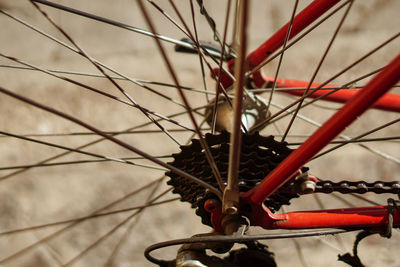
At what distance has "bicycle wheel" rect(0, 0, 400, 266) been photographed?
101 centimetres

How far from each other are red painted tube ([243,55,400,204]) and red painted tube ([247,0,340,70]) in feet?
0.91

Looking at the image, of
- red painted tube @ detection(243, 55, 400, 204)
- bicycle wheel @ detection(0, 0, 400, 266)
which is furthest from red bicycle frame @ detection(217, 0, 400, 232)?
bicycle wheel @ detection(0, 0, 400, 266)

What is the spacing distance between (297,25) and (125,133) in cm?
39

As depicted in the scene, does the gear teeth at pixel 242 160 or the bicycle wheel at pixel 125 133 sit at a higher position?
the bicycle wheel at pixel 125 133

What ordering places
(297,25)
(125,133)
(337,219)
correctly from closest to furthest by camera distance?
(337,219)
(297,25)
(125,133)

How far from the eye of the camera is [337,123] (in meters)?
0.37

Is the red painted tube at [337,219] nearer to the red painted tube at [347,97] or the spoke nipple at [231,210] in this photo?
the spoke nipple at [231,210]

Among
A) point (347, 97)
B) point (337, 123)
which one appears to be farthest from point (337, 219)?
point (347, 97)

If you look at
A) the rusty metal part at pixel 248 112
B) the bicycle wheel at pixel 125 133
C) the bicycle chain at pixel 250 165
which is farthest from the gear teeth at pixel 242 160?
the bicycle wheel at pixel 125 133

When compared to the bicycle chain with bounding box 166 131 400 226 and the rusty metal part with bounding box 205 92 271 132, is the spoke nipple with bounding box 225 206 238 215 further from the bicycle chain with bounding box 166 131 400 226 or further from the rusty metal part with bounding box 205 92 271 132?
the rusty metal part with bounding box 205 92 271 132

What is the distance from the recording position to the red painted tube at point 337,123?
1.11 feet

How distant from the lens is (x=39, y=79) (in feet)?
3.99

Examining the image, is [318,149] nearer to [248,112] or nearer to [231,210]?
[231,210]

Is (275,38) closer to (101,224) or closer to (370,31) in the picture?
(101,224)
